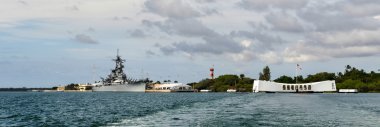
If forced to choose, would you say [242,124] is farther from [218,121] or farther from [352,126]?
[352,126]

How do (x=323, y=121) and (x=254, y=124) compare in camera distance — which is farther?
(x=323, y=121)

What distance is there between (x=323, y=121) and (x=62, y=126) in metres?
31.1

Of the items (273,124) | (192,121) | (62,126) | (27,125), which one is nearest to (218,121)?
(192,121)

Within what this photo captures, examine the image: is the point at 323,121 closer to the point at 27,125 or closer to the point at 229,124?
the point at 229,124

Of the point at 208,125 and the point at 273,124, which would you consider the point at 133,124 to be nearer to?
the point at 208,125

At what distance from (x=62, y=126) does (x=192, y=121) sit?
15594 millimetres

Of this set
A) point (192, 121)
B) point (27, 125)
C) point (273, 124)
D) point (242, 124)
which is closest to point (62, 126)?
point (27, 125)

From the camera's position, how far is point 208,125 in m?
51.3

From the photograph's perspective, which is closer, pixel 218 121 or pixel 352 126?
pixel 352 126

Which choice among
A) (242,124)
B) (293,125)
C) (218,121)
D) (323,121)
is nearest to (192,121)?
(218,121)

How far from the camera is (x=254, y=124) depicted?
170 ft

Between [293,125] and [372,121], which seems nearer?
[293,125]

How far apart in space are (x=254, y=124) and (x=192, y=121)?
855cm

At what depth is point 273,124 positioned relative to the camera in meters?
51.8
